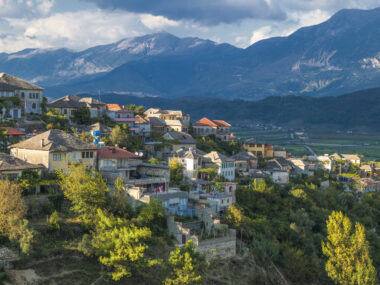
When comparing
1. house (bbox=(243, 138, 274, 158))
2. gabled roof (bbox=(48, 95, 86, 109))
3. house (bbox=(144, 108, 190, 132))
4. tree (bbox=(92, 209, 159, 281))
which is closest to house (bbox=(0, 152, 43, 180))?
tree (bbox=(92, 209, 159, 281))

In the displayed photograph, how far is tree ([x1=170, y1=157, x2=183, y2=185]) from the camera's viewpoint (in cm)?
5841

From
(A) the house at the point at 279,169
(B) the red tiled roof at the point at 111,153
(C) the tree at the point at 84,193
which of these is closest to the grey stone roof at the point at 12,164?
(C) the tree at the point at 84,193

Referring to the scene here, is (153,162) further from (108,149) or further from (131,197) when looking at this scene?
(131,197)

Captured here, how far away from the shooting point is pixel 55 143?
49906mm

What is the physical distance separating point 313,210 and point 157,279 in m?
32.5

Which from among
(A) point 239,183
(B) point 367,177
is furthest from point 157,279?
(B) point 367,177

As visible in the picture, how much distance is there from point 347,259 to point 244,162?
1257 inches

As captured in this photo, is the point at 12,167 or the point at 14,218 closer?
the point at 14,218

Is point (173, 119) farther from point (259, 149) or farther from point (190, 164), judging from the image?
point (190, 164)

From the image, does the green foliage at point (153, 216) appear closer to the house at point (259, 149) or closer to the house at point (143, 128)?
the house at point (143, 128)

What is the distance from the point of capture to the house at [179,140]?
78125 millimetres

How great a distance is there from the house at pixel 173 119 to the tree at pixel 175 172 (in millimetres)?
26544

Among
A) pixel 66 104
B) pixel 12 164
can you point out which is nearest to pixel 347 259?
pixel 12 164

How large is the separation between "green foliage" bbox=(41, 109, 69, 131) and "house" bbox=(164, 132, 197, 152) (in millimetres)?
15509
